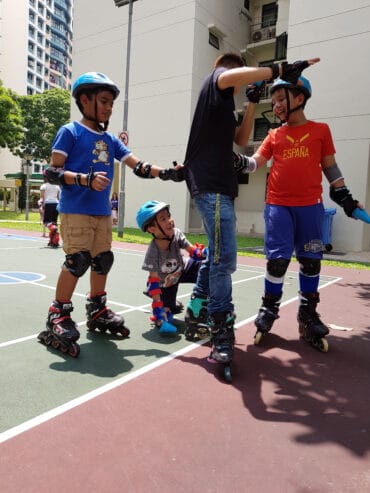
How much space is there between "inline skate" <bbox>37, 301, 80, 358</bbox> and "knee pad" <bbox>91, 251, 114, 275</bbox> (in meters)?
0.42

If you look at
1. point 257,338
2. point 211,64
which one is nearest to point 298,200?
point 257,338

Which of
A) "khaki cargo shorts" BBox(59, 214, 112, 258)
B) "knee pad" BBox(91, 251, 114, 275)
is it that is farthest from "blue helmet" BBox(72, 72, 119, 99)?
"knee pad" BBox(91, 251, 114, 275)

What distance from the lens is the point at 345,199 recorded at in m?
3.55

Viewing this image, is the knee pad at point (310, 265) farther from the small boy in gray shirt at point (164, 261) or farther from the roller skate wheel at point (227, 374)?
the roller skate wheel at point (227, 374)

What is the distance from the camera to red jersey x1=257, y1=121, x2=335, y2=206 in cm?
353

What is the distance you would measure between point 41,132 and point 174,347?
4561 centimetres

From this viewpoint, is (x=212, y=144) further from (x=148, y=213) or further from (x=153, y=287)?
(x=153, y=287)

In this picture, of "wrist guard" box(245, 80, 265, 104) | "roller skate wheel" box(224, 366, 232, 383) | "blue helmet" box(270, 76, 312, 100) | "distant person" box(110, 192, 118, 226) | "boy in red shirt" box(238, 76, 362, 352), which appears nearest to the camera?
"roller skate wheel" box(224, 366, 232, 383)

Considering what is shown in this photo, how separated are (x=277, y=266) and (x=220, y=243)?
89cm

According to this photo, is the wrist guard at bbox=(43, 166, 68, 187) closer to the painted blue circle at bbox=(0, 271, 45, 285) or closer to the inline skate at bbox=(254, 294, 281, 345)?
the inline skate at bbox=(254, 294, 281, 345)

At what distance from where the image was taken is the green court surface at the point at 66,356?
93.9 inches

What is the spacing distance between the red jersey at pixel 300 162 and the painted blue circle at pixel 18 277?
3943 millimetres

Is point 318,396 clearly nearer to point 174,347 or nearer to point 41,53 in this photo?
point 174,347

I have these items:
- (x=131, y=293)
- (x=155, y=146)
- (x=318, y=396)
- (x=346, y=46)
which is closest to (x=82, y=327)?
(x=131, y=293)
